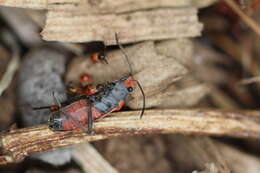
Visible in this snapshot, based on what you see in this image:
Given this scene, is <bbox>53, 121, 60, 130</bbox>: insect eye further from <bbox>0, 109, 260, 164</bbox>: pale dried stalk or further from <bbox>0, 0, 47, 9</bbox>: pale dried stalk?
<bbox>0, 0, 47, 9</bbox>: pale dried stalk

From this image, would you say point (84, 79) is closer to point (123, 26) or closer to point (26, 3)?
point (123, 26)

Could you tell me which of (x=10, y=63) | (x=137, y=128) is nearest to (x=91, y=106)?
(x=137, y=128)

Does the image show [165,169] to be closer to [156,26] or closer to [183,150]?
[183,150]

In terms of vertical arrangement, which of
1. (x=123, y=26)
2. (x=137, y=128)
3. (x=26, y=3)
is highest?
(x=26, y=3)

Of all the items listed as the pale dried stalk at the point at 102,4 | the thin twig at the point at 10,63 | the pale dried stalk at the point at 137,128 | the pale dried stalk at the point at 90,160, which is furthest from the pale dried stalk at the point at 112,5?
the pale dried stalk at the point at 90,160

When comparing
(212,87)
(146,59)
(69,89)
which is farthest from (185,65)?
(69,89)

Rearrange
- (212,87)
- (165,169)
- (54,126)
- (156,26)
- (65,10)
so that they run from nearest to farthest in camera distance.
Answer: (54,126) → (65,10) → (156,26) → (165,169) → (212,87)

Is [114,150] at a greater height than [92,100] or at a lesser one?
lesser
